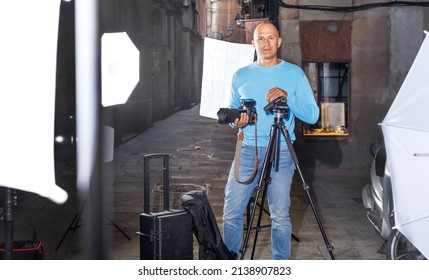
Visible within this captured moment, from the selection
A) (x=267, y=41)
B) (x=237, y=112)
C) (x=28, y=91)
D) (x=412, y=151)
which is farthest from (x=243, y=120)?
(x=28, y=91)

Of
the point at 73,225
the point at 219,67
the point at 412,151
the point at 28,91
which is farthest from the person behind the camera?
the point at 73,225

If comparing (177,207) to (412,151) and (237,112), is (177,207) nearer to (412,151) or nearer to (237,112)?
(237,112)

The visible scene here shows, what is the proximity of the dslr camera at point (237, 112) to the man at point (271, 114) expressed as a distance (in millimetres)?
27

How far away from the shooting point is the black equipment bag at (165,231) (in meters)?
2.61

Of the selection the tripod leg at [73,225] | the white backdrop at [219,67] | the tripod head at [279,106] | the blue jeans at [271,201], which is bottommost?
the tripod leg at [73,225]

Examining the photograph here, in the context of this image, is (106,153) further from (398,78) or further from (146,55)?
(398,78)

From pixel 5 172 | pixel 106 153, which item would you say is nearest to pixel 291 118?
pixel 106 153

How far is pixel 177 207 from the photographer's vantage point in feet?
13.1

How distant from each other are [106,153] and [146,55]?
26.4 inches

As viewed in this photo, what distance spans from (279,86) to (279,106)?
15 cm

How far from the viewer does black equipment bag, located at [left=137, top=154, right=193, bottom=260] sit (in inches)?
103

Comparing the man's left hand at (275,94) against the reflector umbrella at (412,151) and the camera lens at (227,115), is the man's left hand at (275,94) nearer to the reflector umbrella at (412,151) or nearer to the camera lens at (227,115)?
the camera lens at (227,115)

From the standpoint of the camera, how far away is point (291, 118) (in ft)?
9.32

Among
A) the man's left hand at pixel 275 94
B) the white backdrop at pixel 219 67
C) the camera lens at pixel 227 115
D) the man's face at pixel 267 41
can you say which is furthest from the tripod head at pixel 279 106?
the white backdrop at pixel 219 67
